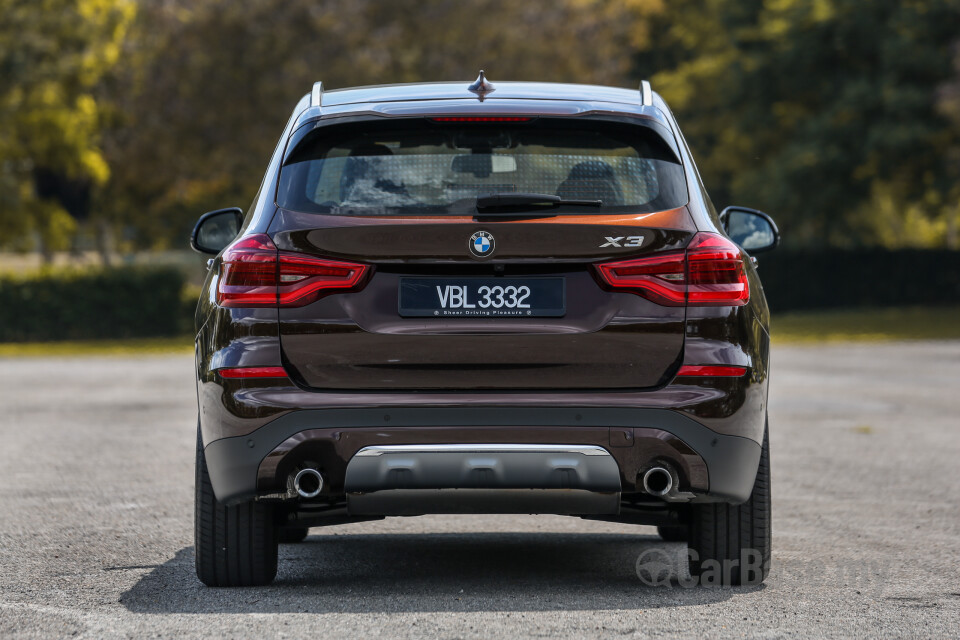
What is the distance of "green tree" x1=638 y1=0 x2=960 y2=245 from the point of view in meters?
38.4

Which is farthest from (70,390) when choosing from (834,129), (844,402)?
(834,129)

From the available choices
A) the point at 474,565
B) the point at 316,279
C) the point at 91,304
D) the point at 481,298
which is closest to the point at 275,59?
the point at 91,304

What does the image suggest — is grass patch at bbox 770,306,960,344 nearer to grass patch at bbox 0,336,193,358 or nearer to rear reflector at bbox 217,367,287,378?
grass patch at bbox 0,336,193,358

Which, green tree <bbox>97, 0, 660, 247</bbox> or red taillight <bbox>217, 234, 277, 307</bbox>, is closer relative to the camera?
red taillight <bbox>217, 234, 277, 307</bbox>

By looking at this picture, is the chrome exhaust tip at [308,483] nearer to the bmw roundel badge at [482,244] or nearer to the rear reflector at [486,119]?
the bmw roundel badge at [482,244]

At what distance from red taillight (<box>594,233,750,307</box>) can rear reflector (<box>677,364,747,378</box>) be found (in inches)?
8.3

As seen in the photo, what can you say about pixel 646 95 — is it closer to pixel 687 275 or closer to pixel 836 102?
pixel 687 275

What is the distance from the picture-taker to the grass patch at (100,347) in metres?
28.8

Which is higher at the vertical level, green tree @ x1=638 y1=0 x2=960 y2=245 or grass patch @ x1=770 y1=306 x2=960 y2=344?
green tree @ x1=638 y1=0 x2=960 y2=245

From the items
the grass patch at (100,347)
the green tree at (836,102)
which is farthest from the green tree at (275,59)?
the grass patch at (100,347)

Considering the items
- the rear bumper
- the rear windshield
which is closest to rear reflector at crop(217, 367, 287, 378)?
the rear bumper

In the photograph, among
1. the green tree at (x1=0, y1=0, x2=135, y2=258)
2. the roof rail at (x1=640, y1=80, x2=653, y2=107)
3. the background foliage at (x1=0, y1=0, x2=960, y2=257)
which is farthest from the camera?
the background foliage at (x1=0, y1=0, x2=960, y2=257)

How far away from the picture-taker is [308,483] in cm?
534

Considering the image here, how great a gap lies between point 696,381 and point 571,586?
1161 millimetres
